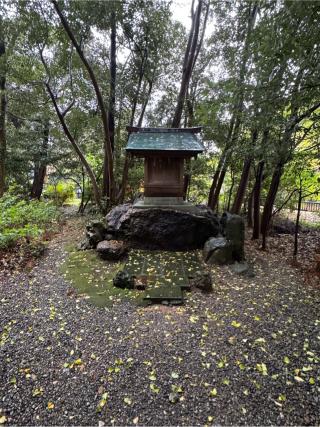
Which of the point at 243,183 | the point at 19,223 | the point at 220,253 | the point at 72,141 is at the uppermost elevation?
the point at 72,141

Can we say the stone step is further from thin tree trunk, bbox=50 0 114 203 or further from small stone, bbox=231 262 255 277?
thin tree trunk, bbox=50 0 114 203

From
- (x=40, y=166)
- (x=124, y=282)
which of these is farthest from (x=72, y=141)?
(x=124, y=282)

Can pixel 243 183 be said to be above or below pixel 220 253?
above

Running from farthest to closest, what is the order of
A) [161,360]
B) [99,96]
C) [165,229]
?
[99,96] → [165,229] → [161,360]

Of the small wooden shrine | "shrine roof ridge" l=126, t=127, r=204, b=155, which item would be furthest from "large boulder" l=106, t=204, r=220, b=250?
"shrine roof ridge" l=126, t=127, r=204, b=155

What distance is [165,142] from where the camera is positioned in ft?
17.1

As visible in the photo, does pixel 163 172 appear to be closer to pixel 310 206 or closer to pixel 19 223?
pixel 19 223

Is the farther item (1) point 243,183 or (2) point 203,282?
(1) point 243,183

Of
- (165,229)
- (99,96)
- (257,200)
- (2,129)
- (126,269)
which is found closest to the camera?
(126,269)

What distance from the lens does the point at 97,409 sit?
1637 millimetres

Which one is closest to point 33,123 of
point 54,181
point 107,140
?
point 54,181

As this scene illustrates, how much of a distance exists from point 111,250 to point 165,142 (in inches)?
114

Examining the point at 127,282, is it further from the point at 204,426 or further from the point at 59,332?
the point at 204,426

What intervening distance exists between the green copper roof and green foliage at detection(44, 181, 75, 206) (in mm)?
7341
